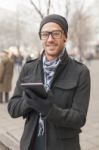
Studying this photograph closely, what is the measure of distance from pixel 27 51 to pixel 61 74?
8274 cm

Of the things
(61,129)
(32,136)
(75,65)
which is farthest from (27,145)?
(75,65)

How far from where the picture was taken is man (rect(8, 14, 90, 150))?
2.42m

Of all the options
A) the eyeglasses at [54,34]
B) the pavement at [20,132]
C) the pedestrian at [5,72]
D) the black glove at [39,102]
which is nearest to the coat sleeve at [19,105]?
the black glove at [39,102]

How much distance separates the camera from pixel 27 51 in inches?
3342

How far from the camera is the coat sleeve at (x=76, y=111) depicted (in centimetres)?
228

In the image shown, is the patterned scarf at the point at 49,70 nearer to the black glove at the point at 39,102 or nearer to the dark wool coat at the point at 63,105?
the dark wool coat at the point at 63,105

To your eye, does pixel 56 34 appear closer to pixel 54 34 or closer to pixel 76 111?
pixel 54 34

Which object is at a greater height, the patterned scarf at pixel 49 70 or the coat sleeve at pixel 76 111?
the patterned scarf at pixel 49 70

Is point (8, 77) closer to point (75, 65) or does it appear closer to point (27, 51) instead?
point (75, 65)

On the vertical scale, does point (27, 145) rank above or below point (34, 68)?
below

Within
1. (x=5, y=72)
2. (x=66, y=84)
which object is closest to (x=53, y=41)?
(x=66, y=84)

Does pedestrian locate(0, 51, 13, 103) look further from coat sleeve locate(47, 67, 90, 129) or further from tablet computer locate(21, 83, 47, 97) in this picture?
tablet computer locate(21, 83, 47, 97)

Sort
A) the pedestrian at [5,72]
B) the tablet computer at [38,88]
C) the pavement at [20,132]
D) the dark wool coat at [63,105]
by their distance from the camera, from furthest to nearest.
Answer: the pedestrian at [5,72], the pavement at [20,132], the dark wool coat at [63,105], the tablet computer at [38,88]

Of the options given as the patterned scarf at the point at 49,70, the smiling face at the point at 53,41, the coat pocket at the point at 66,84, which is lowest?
the coat pocket at the point at 66,84
